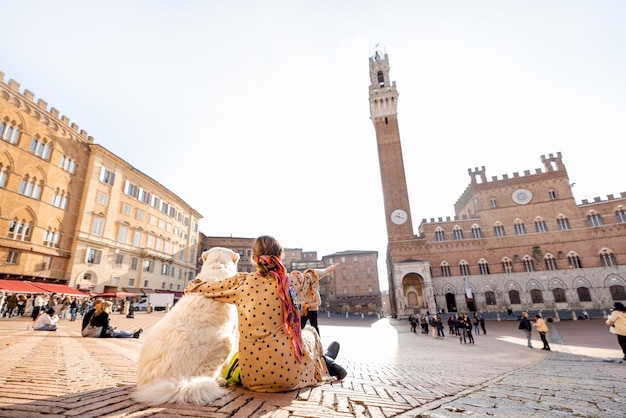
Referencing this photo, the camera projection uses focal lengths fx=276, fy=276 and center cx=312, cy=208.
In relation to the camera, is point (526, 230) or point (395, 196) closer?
point (526, 230)

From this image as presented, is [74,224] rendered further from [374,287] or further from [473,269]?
[374,287]

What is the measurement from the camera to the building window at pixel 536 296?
3338 centimetres

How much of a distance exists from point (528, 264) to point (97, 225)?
49651mm

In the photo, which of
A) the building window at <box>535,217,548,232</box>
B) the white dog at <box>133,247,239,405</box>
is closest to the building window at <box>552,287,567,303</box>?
the building window at <box>535,217,548,232</box>

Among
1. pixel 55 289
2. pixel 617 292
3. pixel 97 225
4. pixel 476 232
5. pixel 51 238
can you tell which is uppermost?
pixel 476 232

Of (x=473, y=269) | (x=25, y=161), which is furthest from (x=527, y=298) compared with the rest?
(x=25, y=161)

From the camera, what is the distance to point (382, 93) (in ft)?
148

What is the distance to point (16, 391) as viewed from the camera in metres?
2.64

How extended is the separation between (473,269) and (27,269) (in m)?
45.2

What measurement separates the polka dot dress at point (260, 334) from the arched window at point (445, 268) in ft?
125

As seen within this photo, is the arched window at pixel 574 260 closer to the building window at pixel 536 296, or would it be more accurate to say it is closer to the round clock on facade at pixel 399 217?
the building window at pixel 536 296

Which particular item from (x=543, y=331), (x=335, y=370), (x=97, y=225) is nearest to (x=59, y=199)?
(x=97, y=225)

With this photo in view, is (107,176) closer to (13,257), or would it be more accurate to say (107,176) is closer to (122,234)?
(122,234)

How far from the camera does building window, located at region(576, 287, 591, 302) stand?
32156mm
